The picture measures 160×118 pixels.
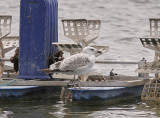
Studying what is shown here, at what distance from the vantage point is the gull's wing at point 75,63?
16531mm

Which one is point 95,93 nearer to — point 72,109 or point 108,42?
point 72,109

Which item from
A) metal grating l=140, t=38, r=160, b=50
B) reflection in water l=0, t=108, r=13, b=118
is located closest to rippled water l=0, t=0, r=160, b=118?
reflection in water l=0, t=108, r=13, b=118

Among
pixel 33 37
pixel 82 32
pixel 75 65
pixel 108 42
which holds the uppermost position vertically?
pixel 82 32

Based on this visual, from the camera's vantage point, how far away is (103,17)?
37375 mm

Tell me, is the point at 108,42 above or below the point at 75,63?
above

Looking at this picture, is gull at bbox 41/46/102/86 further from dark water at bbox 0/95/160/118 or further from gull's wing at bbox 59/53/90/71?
dark water at bbox 0/95/160/118

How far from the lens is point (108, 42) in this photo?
32.2m

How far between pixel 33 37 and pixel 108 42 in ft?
48.5

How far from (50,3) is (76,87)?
252 cm

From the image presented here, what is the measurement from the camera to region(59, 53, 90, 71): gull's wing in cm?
1653

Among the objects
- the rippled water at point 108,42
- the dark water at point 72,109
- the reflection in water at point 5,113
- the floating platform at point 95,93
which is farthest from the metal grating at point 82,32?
the reflection in water at point 5,113

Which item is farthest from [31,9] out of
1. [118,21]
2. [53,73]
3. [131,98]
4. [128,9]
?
[128,9]

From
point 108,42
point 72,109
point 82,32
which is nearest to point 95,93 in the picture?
point 72,109

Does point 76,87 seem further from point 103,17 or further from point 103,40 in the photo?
point 103,17
